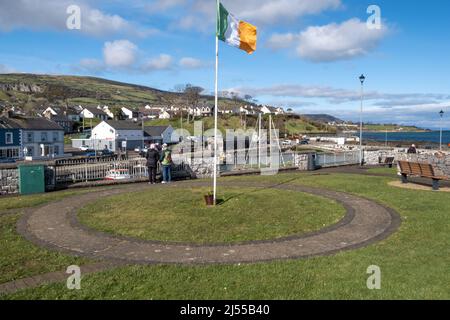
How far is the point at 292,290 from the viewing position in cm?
592

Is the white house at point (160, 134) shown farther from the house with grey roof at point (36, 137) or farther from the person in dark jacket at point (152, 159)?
the person in dark jacket at point (152, 159)

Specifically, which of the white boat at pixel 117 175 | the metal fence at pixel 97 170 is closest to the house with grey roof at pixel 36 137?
the metal fence at pixel 97 170

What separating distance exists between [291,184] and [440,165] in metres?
9.55

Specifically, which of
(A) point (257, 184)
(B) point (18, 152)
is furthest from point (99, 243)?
(B) point (18, 152)

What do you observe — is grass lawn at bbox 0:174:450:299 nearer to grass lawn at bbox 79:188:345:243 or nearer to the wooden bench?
grass lawn at bbox 79:188:345:243

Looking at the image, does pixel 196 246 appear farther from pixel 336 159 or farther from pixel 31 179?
pixel 336 159

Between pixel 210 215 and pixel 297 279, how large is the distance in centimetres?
508

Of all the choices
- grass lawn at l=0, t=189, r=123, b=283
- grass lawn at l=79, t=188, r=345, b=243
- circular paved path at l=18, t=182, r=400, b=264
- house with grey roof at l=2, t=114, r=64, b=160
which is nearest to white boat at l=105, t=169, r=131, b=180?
grass lawn at l=79, t=188, r=345, b=243

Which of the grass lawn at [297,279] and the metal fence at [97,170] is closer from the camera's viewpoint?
the grass lawn at [297,279]

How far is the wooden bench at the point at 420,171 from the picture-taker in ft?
50.6

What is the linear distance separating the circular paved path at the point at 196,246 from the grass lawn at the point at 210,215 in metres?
0.41

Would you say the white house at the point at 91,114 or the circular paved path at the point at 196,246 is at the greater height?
the white house at the point at 91,114

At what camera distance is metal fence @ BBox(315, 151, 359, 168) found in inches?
1057
